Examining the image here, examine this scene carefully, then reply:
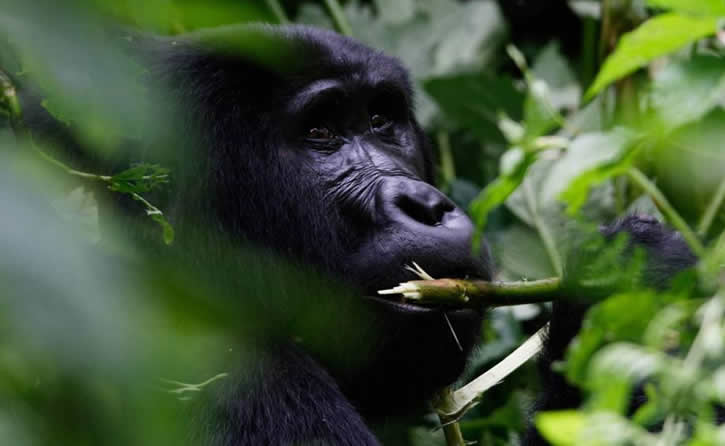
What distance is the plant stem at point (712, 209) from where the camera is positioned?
3.03 m

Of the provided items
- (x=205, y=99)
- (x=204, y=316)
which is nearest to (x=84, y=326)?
(x=204, y=316)

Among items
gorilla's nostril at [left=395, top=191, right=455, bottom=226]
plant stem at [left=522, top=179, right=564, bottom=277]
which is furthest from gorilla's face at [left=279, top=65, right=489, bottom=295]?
plant stem at [left=522, top=179, right=564, bottom=277]

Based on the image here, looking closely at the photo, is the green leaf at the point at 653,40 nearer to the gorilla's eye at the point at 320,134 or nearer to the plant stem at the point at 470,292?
the plant stem at the point at 470,292

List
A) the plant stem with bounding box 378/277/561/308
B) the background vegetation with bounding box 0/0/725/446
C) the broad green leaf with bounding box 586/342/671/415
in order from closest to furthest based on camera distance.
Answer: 1. the background vegetation with bounding box 0/0/725/446
2. the broad green leaf with bounding box 586/342/671/415
3. the plant stem with bounding box 378/277/561/308

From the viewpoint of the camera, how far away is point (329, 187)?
2.59 m

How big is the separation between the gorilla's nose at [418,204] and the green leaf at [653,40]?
1.32 metres

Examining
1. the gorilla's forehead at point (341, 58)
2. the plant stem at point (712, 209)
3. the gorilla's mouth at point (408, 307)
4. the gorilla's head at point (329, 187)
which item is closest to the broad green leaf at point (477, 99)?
the plant stem at point (712, 209)

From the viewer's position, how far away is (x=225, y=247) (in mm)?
2457

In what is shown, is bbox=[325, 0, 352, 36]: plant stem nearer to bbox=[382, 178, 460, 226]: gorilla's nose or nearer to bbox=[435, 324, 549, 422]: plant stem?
bbox=[382, 178, 460, 226]: gorilla's nose

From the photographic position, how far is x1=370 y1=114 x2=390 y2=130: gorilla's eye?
2.89 metres

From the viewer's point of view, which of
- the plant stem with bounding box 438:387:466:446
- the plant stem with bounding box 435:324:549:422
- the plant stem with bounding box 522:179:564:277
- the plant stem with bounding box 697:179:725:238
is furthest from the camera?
the plant stem with bounding box 522:179:564:277

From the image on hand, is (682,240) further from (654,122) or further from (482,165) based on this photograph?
(482,165)

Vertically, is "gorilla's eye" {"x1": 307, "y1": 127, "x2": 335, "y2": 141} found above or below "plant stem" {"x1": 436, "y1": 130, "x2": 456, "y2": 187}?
above

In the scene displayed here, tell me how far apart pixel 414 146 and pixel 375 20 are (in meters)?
2.59
